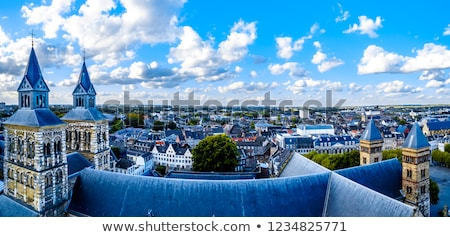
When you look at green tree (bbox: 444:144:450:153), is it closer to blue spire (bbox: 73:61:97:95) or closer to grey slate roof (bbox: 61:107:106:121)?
grey slate roof (bbox: 61:107:106:121)

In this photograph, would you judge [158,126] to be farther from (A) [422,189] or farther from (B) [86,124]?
(A) [422,189]

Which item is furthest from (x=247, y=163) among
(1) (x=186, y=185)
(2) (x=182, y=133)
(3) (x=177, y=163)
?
(1) (x=186, y=185)

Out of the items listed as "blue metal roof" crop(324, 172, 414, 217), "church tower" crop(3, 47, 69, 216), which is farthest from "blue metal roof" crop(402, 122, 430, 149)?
"church tower" crop(3, 47, 69, 216)

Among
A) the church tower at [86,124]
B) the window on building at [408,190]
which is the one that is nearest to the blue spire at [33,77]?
the church tower at [86,124]

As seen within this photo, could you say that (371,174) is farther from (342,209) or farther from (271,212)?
(271,212)

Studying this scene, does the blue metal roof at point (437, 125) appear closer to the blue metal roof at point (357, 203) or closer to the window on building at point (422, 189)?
the window on building at point (422, 189)

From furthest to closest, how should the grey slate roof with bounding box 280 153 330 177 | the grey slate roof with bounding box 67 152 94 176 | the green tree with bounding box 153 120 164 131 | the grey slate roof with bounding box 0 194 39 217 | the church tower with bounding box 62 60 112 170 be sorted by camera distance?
1. the green tree with bounding box 153 120 164 131
2. the church tower with bounding box 62 60 112 170
3. the grey slate roof with bounding box 280 153 330 177
4. the grey slate roof with bounding box 67 152 94 176
5. the grey slate roof with bounding box 0 194 39 217
